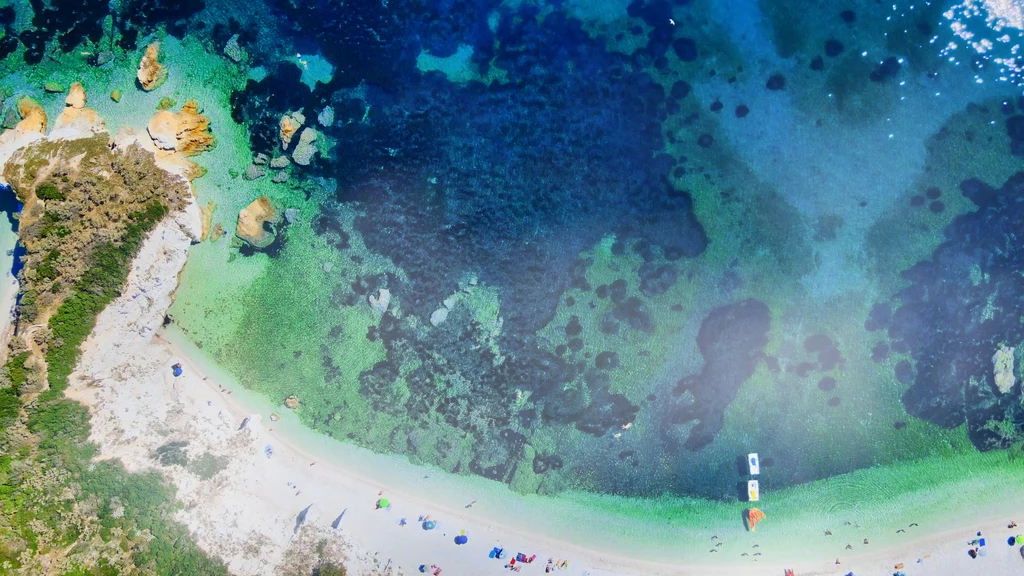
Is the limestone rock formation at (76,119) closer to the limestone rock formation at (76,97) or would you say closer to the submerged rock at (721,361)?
the limestone rock formation at (76,97)

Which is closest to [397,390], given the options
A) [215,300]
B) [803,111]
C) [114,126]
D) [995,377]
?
[215,300]

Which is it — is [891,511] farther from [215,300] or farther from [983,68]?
[215,300]

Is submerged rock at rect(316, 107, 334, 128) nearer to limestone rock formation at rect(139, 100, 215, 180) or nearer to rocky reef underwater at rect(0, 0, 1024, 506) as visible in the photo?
rocky reef underwater at rect(0, 0, 1024, 506)

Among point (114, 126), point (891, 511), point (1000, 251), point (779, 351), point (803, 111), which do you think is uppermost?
point (803, 111)

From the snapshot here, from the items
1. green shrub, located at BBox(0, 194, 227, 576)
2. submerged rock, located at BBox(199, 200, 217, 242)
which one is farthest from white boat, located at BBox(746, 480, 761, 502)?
submerged rock, located at BBox(199, 200, 217, 242)

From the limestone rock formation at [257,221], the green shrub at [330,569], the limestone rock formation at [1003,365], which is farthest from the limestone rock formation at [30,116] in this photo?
the limestone rock formation at [1003,365]

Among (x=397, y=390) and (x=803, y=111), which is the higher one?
(x=803, y=111)
